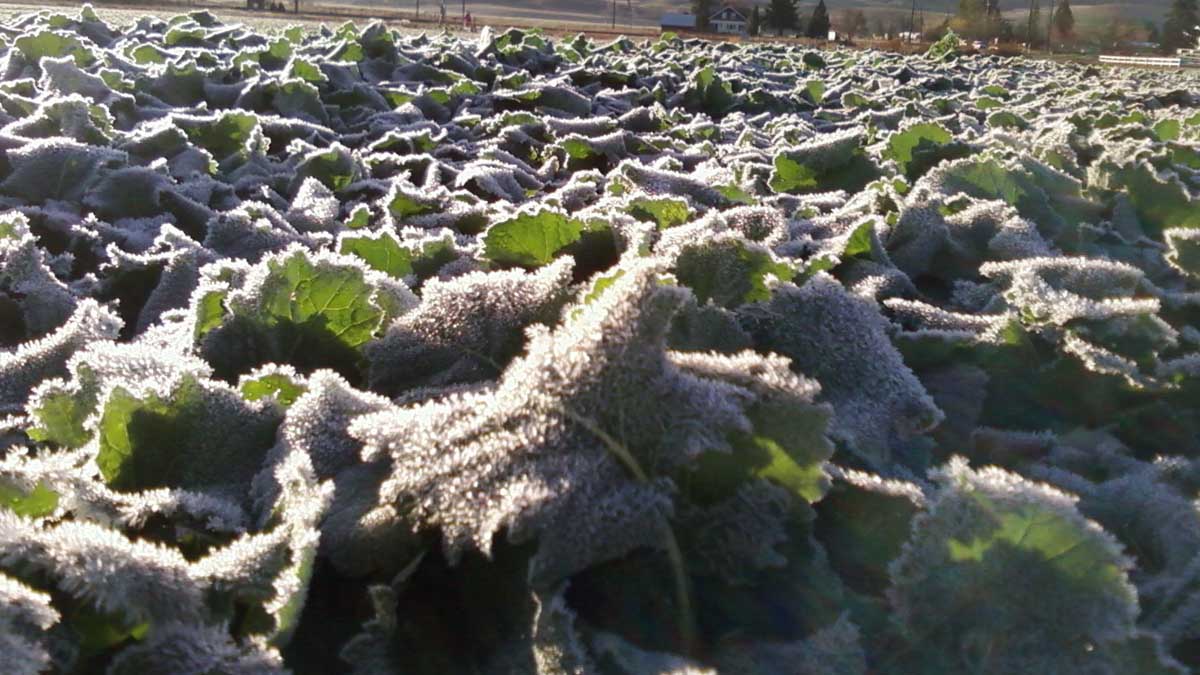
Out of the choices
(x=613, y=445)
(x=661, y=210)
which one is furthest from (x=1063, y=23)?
(x=613, y=445)

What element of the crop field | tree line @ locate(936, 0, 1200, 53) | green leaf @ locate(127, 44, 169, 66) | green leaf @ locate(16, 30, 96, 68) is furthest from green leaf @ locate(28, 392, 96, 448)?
tree line @ locate(936, 0, 1200, 53)

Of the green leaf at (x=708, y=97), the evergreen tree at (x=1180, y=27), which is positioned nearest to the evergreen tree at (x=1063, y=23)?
the evergreen tree at (x=1180, y=27)

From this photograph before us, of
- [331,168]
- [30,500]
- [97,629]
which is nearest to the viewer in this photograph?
[97,629]

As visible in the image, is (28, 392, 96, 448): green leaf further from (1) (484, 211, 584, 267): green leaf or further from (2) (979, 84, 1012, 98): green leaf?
(2) (979, 84, 1012, 98): green leaf

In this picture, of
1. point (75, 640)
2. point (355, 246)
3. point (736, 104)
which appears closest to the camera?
point (75, 640)

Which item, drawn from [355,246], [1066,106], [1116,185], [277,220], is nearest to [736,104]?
[1066,106]

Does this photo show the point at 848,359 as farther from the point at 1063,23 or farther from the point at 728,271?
the point at 1063,23

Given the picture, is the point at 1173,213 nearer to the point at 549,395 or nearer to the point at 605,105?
the point at 549,395
